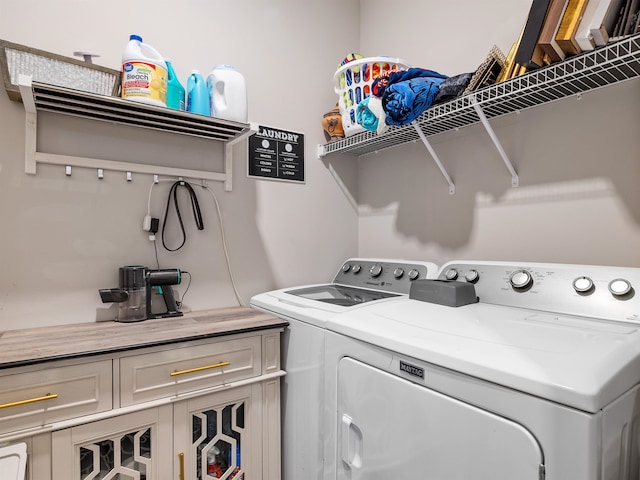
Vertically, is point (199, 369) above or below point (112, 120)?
below

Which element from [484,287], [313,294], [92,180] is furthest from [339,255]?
[92,180]

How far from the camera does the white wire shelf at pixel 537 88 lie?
104cm

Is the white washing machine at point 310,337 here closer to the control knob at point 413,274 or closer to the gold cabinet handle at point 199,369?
the control knob at point 413,274

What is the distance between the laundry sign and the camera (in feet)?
6.37

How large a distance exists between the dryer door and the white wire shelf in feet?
3.37

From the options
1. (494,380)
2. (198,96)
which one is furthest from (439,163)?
(494,380)

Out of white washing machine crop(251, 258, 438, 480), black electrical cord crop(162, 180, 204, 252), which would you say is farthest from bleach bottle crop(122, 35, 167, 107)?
white washing machine crop(251, 258, 438, 480)

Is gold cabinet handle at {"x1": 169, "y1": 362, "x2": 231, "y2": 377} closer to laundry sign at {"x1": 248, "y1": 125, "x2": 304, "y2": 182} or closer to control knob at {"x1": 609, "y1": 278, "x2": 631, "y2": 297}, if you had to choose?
laundry sign at {"x1": 248, "y1": 125, "x2": 304, "y2": 182}

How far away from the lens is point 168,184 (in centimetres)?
170

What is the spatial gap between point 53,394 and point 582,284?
165 cm

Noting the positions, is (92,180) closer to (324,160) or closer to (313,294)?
(313,294)

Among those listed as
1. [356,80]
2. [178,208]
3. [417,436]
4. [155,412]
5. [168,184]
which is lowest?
[155,412]

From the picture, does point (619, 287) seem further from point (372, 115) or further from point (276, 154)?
point (276, 154)

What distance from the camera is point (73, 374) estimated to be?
3.60 ft
